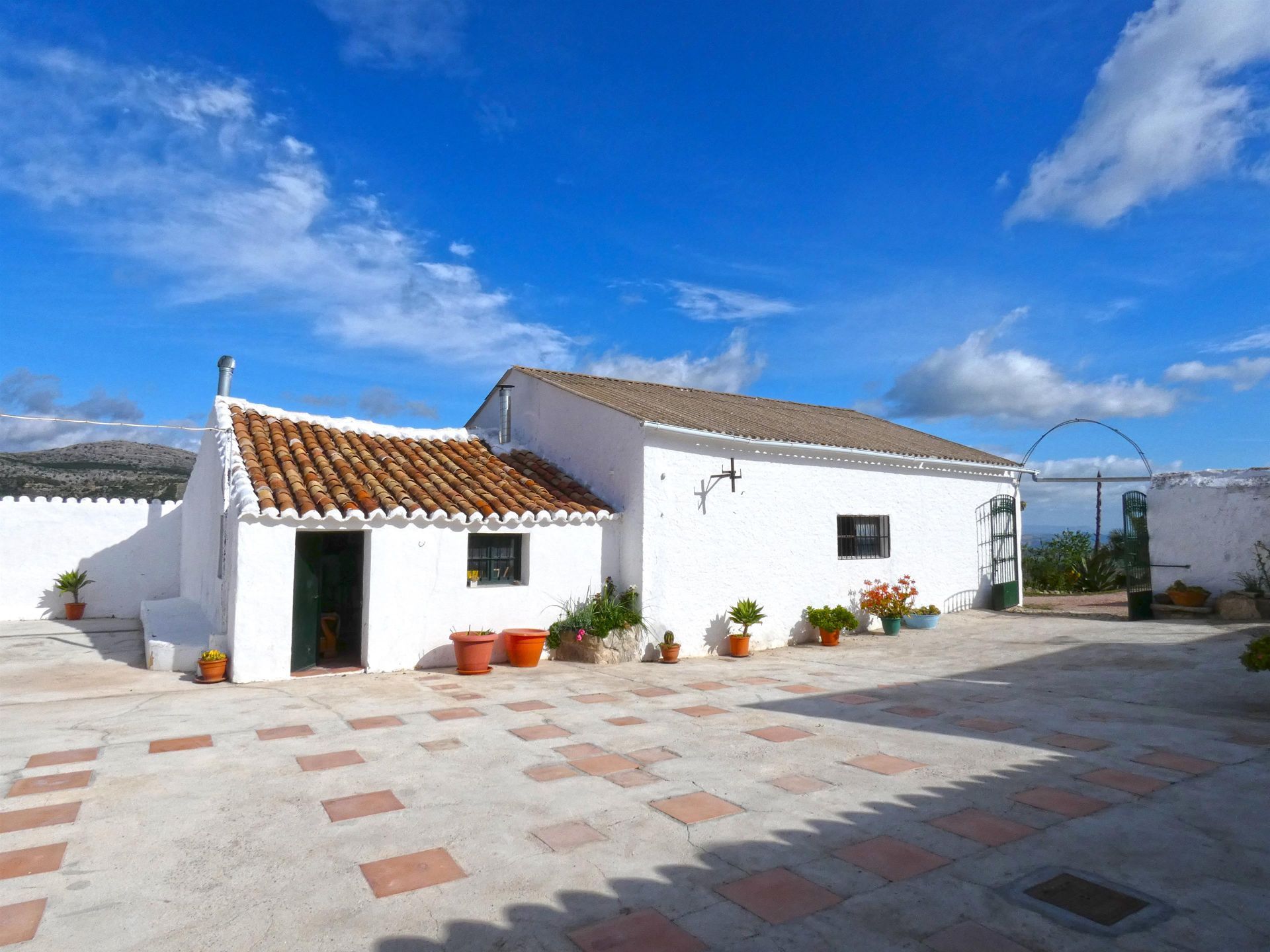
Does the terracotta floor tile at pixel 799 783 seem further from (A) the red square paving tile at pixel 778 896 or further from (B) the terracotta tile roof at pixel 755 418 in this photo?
(B) the terracotta tile roof at pixel 755 418

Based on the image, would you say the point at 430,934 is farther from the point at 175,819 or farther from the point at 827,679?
the point at 827,679

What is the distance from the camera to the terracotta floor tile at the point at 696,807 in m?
4.80

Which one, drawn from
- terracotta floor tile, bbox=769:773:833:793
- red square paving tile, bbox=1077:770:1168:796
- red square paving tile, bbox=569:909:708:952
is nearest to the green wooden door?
terracotta floor tile, bbox=769:773:833:793

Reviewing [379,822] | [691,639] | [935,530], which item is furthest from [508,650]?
[935,530]

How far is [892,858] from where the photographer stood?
4.21 meters

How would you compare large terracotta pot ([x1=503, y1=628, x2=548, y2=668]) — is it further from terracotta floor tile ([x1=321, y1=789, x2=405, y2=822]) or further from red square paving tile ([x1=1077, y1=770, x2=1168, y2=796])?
red square paving tile ([x1=1077, y1=770, x2=1168, y2=796])

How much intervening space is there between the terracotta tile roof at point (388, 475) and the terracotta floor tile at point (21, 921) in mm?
5682

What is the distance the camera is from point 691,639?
1179 cm

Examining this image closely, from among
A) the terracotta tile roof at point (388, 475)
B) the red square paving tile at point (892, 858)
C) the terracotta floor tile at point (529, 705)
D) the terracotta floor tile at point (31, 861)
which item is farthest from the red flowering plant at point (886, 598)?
the terracotta floor tile at point (31, 861)

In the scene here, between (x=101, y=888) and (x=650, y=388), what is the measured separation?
1373 cm

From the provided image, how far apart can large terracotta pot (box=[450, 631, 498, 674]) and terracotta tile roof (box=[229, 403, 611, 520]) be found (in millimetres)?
1665

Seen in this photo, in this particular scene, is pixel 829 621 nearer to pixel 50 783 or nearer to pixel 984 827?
pixel 984 827

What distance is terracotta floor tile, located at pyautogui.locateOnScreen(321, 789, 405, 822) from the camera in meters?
4.83

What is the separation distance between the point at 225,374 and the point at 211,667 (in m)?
5.98
